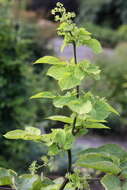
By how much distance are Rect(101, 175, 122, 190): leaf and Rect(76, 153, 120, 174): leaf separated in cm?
2

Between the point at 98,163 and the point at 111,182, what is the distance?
7 cm

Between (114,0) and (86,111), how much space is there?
20028mm

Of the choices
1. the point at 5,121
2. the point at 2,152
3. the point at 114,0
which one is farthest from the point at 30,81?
the point at 114,0

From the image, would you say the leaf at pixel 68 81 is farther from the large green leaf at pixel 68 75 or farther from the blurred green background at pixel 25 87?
the blurred green background at pixel 25 87

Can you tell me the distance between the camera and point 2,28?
14.0 ft

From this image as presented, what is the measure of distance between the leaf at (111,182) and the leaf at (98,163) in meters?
0.02

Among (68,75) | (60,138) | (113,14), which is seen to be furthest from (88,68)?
(113,14)

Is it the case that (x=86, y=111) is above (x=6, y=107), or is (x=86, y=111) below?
below

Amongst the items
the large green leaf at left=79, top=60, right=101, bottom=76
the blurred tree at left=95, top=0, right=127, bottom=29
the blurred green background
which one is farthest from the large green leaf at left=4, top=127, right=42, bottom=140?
the blurred tree at left=95, top=0, right=127, bottom=29

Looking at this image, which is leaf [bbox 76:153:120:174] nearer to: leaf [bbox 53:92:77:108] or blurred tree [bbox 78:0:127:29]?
leaf [bbox 53:92:77:108]

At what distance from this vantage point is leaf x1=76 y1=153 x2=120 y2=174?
1.03m

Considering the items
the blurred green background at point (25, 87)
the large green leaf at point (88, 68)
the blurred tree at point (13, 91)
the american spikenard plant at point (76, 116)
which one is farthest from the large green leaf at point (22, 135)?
the blurred tree at point (13, 91)

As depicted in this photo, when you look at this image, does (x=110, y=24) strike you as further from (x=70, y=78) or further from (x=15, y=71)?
(x=70, y=78)

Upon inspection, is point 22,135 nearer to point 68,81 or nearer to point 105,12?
point 68,81
